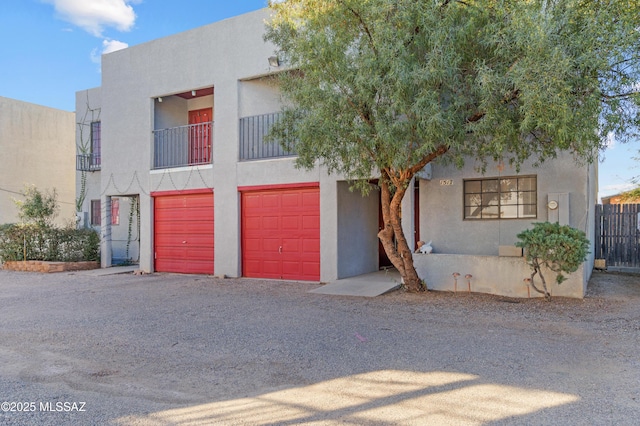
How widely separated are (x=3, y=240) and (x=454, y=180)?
14781mm

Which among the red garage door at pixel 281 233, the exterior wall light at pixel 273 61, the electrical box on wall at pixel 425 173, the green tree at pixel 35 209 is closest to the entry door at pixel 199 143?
the red garage door at pixel 281 233

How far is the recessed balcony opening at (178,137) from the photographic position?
13.8m

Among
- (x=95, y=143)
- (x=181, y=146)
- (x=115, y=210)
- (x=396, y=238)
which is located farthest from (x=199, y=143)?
(x=396, y=238)

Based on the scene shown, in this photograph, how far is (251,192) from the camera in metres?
12.3

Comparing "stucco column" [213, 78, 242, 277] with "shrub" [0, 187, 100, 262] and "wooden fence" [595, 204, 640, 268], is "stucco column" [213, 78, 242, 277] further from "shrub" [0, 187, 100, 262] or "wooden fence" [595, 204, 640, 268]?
"wooden fence" [595, 204, 640, 268]

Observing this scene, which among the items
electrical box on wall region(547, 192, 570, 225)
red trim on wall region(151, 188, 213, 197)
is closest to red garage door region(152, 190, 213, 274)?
red trim on wall region(151, 188, 213, 197)

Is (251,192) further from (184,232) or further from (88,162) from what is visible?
(88,162)

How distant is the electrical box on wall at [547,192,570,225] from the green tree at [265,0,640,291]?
1644mm

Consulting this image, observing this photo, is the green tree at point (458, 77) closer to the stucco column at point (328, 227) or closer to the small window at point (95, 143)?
the stucco column at point (328, 227)

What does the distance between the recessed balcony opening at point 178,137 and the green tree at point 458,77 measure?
20.4 feet

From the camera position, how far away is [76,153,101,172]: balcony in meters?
17.7

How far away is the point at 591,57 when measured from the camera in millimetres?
6082

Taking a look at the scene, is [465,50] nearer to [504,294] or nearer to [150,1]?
[504,294]

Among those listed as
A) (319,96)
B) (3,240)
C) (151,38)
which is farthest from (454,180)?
(3,240)
